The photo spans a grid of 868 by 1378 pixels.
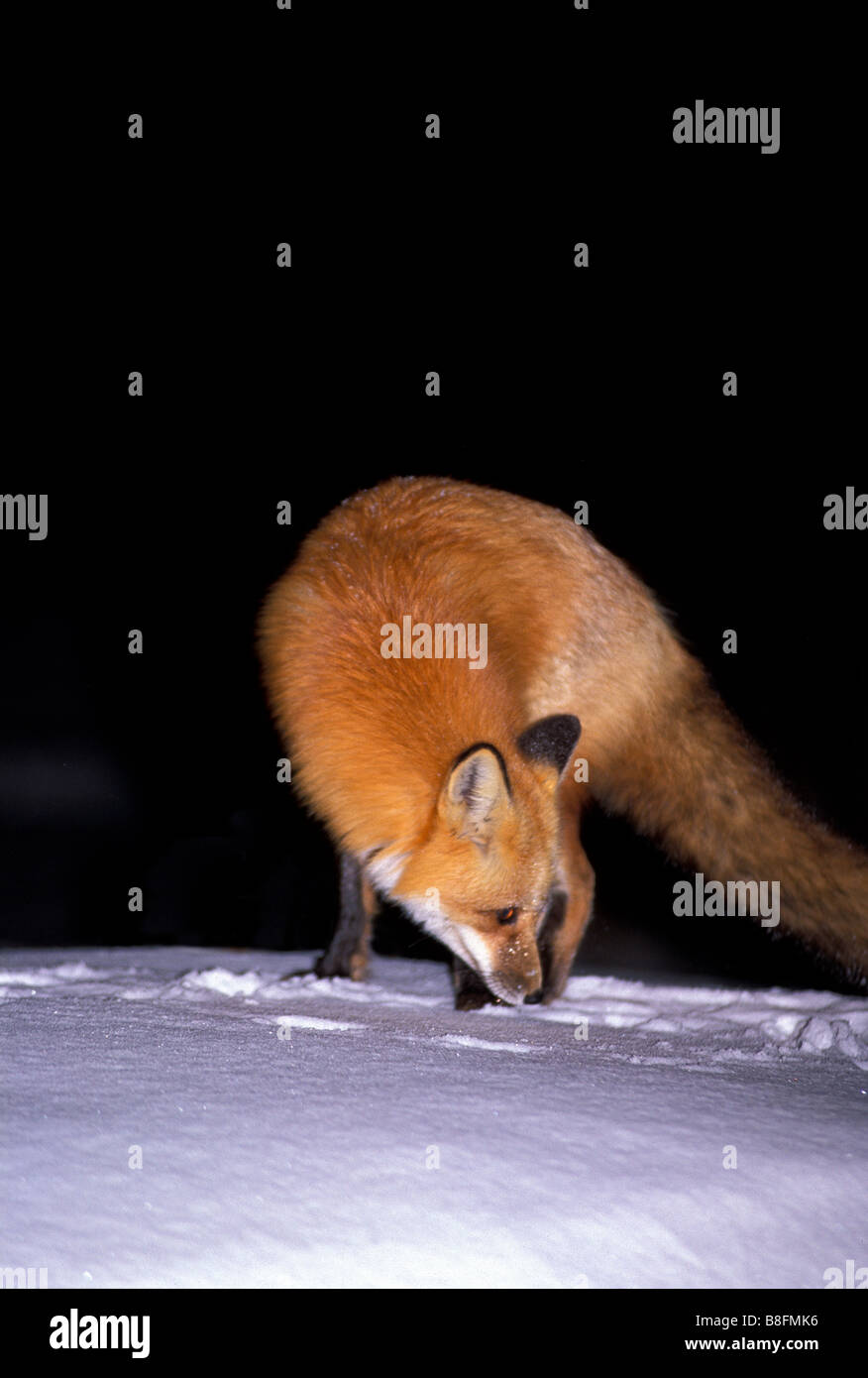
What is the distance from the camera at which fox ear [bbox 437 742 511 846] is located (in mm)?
2523

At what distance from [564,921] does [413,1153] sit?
1.87 m

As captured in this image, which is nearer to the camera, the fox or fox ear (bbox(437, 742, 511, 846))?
fox ear (bbox(437, 742, 511, 846))

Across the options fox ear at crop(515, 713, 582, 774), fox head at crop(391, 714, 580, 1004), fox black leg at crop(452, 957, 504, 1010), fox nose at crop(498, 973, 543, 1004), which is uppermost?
fox ear at crop(515, 713, 582, 774)

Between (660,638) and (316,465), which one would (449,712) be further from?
(316,465)

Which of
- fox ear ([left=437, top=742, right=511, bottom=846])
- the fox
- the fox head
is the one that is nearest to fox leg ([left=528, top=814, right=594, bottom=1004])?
the fox

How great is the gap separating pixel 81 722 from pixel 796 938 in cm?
342

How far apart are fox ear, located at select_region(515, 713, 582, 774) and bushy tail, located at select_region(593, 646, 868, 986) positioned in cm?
80

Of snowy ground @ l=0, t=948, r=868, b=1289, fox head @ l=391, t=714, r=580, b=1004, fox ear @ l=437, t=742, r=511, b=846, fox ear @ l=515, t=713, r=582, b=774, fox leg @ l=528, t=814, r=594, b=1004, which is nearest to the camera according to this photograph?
snowy ground @ l=0, t=948, r=868, b=1289

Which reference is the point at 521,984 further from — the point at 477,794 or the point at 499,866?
the point at 477,794

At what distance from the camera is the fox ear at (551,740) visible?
114 inches

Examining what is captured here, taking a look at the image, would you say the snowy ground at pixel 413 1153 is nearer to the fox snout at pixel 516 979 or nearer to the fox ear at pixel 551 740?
the fox snout at pixel 516 979

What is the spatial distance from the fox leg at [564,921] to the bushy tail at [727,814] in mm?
372

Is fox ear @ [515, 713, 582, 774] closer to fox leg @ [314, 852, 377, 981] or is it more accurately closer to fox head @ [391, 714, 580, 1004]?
fox head @ [391, 714, 580, 1004]

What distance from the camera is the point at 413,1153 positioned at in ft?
5.56
